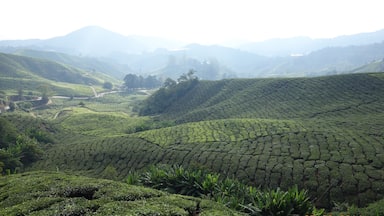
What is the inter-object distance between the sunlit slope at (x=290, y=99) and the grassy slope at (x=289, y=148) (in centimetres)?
25

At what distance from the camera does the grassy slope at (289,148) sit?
83.9ft

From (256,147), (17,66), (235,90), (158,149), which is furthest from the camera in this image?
(17,66)

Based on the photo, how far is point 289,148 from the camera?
108 ft

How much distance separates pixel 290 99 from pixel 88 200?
65.5m

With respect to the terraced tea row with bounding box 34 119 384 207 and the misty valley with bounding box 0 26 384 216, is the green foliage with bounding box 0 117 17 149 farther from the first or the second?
the terraced tea row with bounding box 34 119 384 207

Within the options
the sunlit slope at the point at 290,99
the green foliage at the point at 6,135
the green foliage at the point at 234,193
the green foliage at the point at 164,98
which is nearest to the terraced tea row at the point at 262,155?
the green foliage at the point at 6,135

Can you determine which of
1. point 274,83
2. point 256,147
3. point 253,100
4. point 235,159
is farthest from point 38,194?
point 274,83

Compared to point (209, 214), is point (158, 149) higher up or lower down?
lower down

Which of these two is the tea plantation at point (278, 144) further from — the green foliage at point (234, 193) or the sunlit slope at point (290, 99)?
the green foliage at point (234, 193)

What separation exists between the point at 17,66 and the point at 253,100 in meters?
169

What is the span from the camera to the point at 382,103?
176 ft

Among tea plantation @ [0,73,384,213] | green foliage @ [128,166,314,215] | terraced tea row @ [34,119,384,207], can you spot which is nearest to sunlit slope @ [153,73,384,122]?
tea plantation @ [0,73,384,213]

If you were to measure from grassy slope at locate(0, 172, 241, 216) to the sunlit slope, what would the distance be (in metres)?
47.6

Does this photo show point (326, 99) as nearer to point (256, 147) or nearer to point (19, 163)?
point (256, 147)
